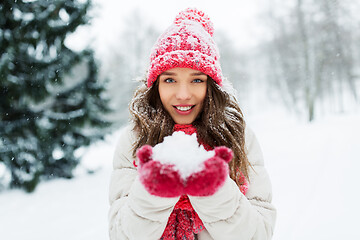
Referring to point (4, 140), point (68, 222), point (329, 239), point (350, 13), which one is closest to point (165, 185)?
point (329, 239)

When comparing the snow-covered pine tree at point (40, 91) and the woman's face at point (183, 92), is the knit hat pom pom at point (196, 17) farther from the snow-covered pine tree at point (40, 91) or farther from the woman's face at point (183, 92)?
the snow-covered pine tree at point (40, 91)

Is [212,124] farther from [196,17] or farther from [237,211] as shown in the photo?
[196,17]

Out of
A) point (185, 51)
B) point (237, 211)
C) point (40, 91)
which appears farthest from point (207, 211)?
point (40, 91)

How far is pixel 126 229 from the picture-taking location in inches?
42.8

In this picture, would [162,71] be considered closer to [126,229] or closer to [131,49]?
[126,229]

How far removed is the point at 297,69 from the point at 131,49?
12.7m

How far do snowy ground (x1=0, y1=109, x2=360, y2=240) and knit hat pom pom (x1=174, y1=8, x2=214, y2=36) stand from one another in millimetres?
2484

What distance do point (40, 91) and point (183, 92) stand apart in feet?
15.0

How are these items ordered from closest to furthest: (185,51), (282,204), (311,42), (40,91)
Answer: (185,51), (282,204), (40,91), (311,42)

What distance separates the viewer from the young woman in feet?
4.22

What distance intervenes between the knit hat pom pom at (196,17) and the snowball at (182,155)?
0.93 metres

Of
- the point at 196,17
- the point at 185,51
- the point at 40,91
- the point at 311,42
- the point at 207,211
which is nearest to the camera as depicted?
the point at 207,211

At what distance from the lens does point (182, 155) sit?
81cm

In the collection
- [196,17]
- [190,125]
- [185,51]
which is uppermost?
[196,17]
